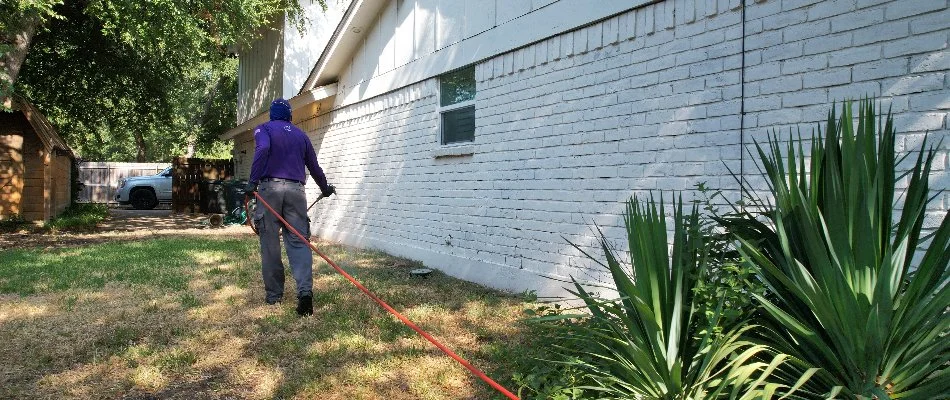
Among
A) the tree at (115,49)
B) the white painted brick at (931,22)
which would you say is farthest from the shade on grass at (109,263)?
the white painted brick at (931,22)

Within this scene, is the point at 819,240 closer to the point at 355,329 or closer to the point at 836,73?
the point at 836,73

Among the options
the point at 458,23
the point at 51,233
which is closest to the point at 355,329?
the point at 458,23

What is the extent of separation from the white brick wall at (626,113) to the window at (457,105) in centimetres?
18

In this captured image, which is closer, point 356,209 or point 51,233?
point 356,209

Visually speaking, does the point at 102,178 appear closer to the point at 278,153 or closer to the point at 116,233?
the point at 116,233

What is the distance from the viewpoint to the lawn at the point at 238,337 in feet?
12.1

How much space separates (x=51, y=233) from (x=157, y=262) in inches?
237

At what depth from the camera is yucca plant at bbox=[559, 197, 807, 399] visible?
2500 millimetres

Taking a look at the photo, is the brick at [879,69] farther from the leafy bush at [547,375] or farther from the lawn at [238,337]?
the lawn at [238,337]

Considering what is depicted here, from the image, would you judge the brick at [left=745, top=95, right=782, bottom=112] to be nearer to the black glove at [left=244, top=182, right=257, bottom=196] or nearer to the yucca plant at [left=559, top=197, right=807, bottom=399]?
the yucca plant at [left=559, top=197, right=807, bottom=399]

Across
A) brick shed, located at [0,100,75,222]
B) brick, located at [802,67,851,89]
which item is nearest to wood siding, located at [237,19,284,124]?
brick shed, located at [0,100,75,222]

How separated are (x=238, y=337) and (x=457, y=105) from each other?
400 centimetres

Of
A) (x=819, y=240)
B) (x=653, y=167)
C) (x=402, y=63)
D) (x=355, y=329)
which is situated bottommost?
(x=355, y=329)

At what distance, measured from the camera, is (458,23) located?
7.68 m
